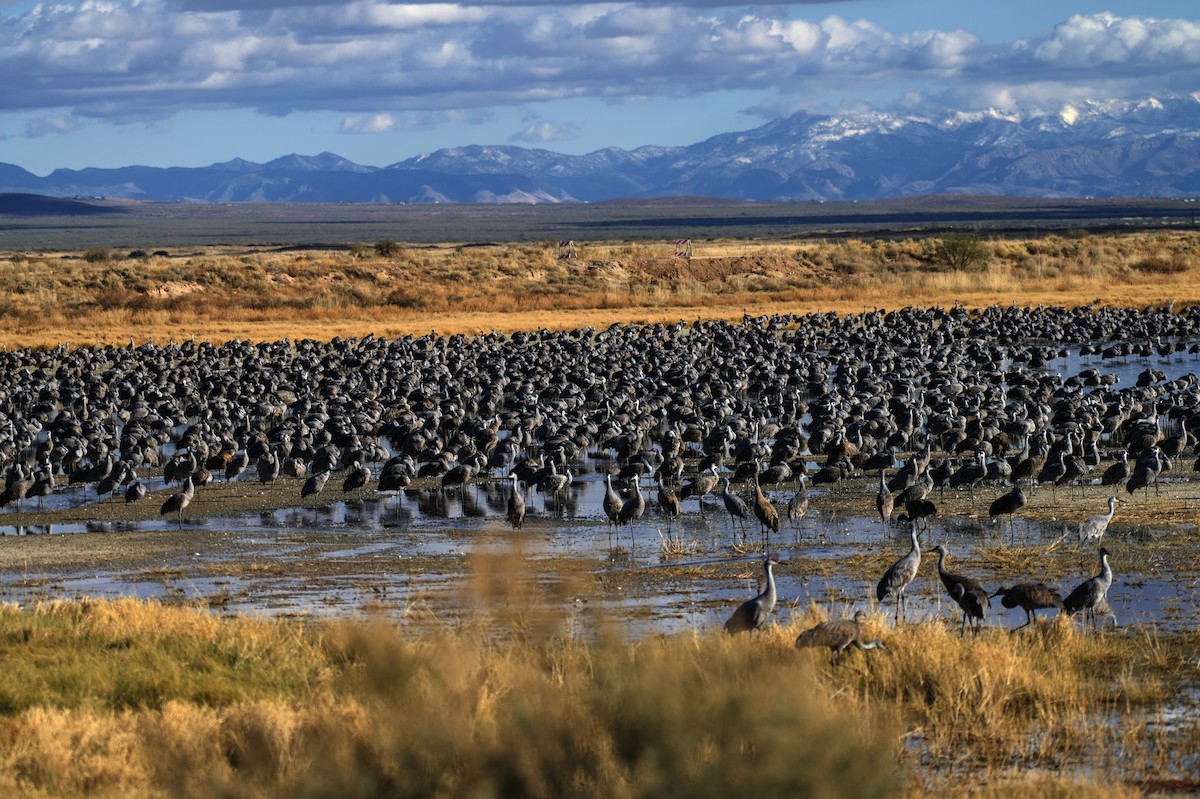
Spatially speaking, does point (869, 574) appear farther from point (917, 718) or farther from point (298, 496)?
point (298, 496)

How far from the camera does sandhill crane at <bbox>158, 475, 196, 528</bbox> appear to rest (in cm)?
2333

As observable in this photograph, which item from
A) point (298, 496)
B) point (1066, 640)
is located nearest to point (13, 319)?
point (298, 496)

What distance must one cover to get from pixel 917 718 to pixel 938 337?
1499 inches

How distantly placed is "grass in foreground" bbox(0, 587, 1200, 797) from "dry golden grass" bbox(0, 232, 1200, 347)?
4196 centimetres

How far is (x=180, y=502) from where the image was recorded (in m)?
23.4

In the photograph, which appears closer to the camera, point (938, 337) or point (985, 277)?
point (938, 337)

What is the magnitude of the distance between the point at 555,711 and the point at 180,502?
15717 mm

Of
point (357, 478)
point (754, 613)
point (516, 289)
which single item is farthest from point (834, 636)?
point (516, 289)

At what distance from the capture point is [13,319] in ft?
190

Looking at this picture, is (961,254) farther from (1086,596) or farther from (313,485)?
(1086,596)

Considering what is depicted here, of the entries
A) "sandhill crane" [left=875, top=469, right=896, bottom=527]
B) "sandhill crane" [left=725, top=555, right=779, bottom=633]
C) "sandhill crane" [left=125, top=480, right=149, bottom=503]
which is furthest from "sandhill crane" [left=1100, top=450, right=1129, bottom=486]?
"sandhill crane" [left=125, top=480, right=149, bottom=503]

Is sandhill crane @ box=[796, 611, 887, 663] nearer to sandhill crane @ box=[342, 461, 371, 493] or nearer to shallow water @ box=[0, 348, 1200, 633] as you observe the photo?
shallow water @ box=[0, 348, 1200, 633]

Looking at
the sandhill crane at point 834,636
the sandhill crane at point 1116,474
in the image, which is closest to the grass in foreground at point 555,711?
the sandhill crane at point 834,636

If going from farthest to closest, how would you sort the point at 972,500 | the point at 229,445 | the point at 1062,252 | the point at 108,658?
the point at 1062,252 → the point at 229,445 → the point at 972,500 → the point at 108,658
